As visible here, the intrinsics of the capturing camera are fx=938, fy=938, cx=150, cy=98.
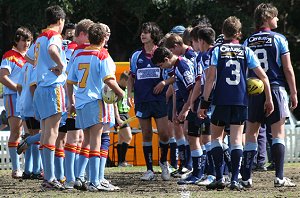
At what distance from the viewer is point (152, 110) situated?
13.9m

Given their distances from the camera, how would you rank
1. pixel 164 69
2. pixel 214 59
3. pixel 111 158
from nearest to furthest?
1. pixel 214 59
2. pixel 164 69
3. pixel 111 158

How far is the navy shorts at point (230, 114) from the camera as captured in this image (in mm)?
11516

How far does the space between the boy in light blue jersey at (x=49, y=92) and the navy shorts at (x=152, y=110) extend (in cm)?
217

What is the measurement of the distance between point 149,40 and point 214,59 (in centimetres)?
275

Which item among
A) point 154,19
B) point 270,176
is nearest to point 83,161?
point 270,176

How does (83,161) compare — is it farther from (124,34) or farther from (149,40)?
(124,34)

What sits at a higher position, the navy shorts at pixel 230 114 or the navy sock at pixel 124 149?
the navy shorts at pixel 230 114

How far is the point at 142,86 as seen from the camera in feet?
45.9

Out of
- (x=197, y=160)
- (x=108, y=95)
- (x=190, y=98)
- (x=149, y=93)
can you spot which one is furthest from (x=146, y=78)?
(x=108, y=95)

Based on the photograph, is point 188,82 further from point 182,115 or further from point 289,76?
point 289,76

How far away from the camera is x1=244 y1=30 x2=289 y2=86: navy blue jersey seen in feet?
39.3

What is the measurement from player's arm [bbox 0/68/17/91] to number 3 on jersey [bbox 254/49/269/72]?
421 cm

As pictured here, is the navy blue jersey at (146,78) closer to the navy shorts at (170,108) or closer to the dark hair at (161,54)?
the navy shorts at (170,108)

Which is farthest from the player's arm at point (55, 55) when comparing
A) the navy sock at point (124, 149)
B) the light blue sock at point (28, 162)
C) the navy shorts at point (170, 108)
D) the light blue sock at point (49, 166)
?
the navy sock at point (124, 149)
